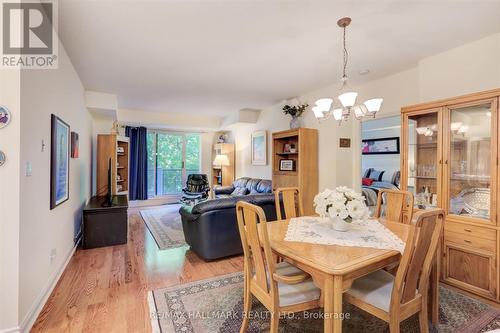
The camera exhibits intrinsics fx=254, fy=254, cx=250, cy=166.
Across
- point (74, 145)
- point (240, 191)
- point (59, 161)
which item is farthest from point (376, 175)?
point (59, 161)

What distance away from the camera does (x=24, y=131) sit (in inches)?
70.6

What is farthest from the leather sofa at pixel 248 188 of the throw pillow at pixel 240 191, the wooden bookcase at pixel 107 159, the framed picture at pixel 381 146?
the framed picture at pixel 381 146

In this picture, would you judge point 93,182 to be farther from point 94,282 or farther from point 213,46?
point 213,46

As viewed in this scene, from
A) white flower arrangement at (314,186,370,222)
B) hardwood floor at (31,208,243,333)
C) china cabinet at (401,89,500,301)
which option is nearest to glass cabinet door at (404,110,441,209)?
china cabinet at (401,89,500,301)

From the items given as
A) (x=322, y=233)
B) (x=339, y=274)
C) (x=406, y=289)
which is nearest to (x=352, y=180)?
(x=322, y=233)

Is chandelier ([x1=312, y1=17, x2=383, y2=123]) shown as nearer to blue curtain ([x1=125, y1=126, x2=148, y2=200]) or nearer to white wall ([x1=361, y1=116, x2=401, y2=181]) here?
white wall ([x1=361, y1=116, x2=401, y2=181])

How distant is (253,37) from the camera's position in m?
2.52

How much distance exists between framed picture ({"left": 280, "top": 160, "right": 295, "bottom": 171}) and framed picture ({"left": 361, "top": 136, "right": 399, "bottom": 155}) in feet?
7.93

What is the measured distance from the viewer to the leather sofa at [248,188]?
540 cm

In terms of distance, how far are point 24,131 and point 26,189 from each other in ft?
1.37

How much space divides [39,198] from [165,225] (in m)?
2.94

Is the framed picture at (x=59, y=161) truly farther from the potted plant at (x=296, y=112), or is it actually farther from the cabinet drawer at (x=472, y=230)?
the cabinet drawer at (x=472, y=230)

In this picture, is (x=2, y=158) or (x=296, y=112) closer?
(x=2, y=158)

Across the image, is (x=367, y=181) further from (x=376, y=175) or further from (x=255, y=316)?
(x=255, y=316)
